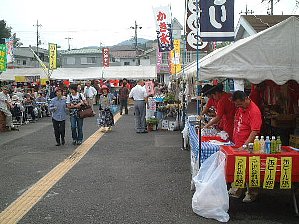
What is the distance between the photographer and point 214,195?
5082 millimetres

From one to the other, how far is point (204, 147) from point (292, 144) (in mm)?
2008

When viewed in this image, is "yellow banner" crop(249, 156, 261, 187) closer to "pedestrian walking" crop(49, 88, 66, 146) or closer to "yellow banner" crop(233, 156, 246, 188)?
"yellow banner" crop(233, 156, 246, 188)

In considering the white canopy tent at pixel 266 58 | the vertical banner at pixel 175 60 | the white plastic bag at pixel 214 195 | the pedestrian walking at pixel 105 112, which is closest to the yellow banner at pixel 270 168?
the white plastic bag at pixel 214 195

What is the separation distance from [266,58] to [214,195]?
2.08m

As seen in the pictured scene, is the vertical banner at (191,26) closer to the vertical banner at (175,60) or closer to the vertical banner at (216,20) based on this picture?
the vertical banner at (216,20)

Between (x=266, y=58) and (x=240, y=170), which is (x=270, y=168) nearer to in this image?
(x=240, y=170)

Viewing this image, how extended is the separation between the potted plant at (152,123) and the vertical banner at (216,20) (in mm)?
7806

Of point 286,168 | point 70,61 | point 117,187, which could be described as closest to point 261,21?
point 117,187

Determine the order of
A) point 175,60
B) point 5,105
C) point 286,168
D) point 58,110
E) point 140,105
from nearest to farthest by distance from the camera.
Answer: point 286,168 → point 58,110 → point 140,105 → point 5,105 → point 175,60

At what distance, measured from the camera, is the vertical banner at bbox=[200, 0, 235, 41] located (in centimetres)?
661

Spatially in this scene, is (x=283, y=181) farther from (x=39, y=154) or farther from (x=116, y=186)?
(x=39, y=154)

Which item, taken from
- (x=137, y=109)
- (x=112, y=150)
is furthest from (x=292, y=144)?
(x=137, y=109)

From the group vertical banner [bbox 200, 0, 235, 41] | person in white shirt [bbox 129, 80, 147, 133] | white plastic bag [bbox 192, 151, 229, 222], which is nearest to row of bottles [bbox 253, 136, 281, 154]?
white plastic bag [bbox 192, 151, 229, 222]

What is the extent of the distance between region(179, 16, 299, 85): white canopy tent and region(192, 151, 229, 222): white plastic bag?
1.23 meters
